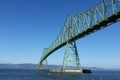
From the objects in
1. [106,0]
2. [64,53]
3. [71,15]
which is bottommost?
[64,53]

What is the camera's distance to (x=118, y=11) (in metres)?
45.8

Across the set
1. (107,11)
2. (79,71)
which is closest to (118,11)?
(107,11)

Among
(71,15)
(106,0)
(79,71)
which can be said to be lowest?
(79,71)

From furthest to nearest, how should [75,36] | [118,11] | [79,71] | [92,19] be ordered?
1. [79,71]
2. [75,36]
3. [92,19]
4. [118,11]

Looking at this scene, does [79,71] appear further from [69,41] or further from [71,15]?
[71,15]

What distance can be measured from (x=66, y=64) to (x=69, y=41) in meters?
7.29

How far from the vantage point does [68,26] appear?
93562 millimetres

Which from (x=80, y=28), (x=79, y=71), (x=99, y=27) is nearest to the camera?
(x=99, y=27)

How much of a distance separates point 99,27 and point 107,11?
24.7 ft

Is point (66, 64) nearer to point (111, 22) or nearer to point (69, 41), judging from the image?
point (69, 41)

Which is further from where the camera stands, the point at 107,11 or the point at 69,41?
the point at 69,41

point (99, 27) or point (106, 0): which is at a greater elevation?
point (106, 0)

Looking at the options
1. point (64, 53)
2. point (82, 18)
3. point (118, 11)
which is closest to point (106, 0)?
point (118, 11)

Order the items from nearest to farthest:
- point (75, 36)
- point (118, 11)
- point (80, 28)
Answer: point (118, 11) → point (80, 28) → point (75, 36)
